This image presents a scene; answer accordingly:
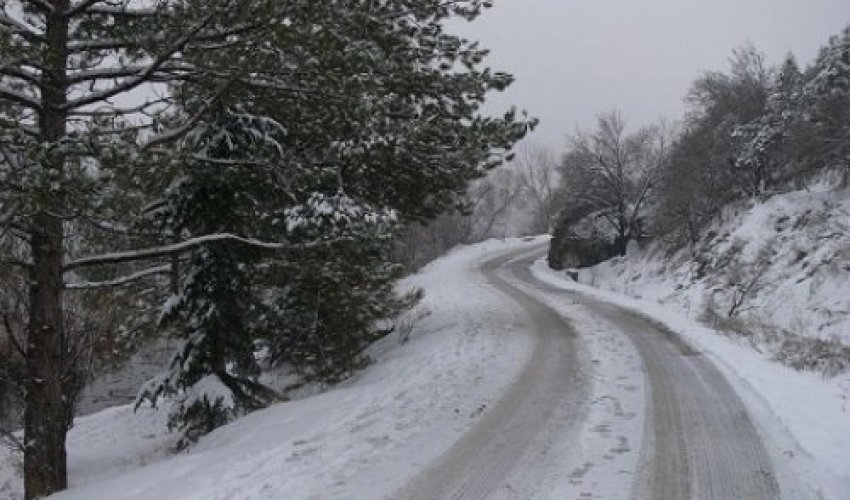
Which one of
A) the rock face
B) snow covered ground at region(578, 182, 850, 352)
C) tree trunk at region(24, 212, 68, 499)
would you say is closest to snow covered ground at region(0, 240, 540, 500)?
tree trunk at region(24, 212, 68, 499)

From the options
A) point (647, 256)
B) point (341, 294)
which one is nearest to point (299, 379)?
point (341, 294)

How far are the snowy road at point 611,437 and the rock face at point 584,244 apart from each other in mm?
27751

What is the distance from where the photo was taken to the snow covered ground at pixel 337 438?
6.14 m

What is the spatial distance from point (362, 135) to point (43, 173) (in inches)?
196

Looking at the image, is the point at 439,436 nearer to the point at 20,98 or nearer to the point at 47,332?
the point at 47,332

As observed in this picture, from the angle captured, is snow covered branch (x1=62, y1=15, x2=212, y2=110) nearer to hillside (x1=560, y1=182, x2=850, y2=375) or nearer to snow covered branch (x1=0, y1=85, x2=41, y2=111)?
snow covered branch (x1=0, y1=85, x2=41, y2=111)

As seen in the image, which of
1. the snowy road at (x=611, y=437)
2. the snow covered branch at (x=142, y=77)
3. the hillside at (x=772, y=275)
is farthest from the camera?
the hillside at (x=772, y=275)

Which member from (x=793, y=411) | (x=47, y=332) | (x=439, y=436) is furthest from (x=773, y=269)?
(x=47, y=332)

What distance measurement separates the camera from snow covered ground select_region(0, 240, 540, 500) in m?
6.14

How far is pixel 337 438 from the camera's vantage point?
23.7 ft

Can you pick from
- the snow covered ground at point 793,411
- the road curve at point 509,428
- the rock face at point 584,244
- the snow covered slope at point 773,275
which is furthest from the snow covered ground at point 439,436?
the rock face at point 584,244

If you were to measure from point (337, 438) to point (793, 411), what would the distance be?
4.72 meters

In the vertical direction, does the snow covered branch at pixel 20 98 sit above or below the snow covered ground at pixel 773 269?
above

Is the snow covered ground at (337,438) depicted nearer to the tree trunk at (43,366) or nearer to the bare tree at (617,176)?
the tree trunk at (43,366)
